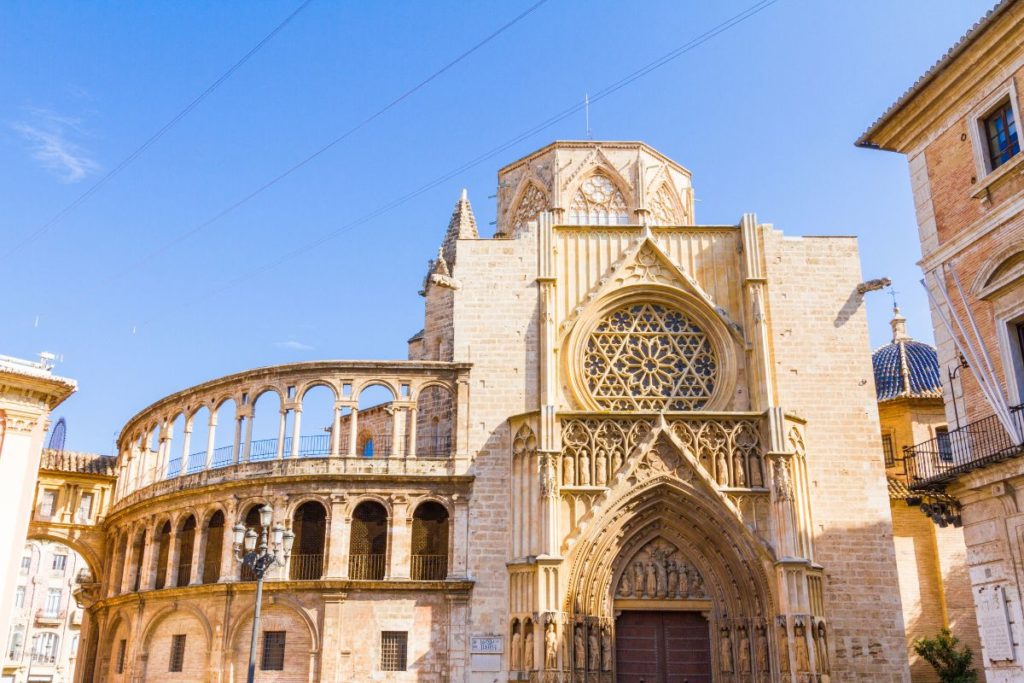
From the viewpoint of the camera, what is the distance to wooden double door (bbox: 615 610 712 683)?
2200cm

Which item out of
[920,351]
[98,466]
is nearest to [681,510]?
[920,351]

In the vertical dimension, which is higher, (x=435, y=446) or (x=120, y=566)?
(x=435, y=446)

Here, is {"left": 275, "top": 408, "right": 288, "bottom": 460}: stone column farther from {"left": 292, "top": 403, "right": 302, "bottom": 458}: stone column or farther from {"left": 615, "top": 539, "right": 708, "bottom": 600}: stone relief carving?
{"left": 615, "top": 539, "right": 708, "bottom": 600}: stone relief carving

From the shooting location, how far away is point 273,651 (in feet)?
74.2

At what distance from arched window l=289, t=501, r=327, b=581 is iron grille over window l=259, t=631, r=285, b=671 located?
1.38 m

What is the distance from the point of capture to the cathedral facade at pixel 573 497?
21938 millimetres

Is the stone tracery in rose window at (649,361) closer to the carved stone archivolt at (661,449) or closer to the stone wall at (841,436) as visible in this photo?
the carved stone archivolt at (661,449)

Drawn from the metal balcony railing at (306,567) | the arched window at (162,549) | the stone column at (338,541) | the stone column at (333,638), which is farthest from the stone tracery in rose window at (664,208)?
the arched window at (162,549)

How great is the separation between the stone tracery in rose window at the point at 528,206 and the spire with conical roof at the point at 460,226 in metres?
2.52

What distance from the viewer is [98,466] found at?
1277 inches

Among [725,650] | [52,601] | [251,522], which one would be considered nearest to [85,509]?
[251,522]

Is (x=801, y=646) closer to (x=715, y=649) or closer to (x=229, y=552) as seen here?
(x=715, y=649)

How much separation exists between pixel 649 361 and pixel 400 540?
7806mm

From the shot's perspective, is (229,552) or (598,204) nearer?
(229,552)
